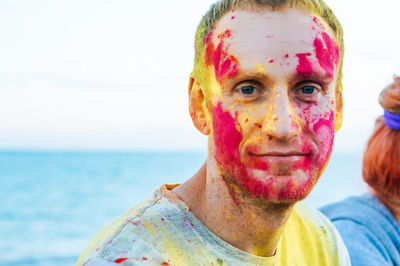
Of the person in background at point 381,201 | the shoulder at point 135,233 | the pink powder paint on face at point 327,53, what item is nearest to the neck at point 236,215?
the shoulder at point 135,233

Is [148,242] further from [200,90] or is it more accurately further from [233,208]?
[200,90]

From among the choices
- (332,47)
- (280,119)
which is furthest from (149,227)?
(332,47)

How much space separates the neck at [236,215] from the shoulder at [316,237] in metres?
0.33

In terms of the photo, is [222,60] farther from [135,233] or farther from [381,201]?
[381,201]

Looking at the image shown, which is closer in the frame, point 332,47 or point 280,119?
point 280,119

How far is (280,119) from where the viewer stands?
5.09ft

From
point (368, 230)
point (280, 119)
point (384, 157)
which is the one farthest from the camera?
point (384, 157)

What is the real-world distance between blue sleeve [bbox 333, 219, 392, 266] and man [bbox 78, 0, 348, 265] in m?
1.31

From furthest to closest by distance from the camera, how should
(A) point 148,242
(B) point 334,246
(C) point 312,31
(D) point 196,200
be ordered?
(B) point 334,246 < (D) point 196,200 < (C) point 312,31 < (A) point 148,242

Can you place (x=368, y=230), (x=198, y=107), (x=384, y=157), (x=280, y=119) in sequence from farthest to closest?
(x=384, y=157), (x=368, y=230), (x=198, y=107), (x=280, y=119)

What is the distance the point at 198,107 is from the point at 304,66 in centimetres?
44

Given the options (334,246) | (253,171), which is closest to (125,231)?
(253,171)

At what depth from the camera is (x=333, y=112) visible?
175 centimetres

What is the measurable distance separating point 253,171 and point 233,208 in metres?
0.21
